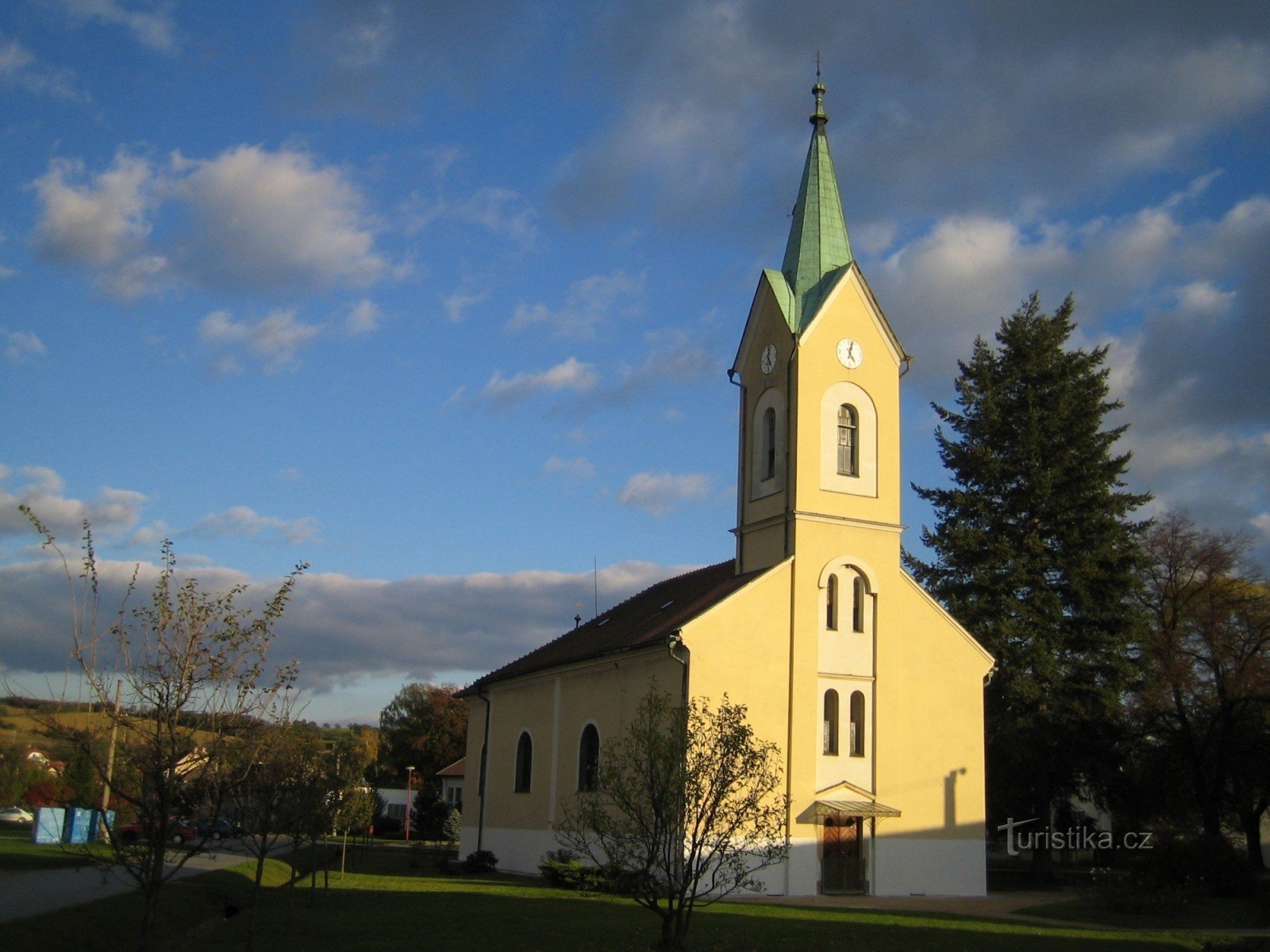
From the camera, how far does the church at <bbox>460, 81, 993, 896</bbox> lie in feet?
99.1

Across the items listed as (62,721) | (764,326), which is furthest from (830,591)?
(62,721)

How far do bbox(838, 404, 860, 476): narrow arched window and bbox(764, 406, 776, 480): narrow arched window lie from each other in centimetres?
191

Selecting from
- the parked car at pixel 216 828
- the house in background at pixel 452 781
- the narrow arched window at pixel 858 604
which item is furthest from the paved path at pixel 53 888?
the house in background at pixel 452 781

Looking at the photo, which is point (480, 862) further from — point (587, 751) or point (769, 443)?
point (769, 443)

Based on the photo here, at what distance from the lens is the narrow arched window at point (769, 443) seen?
111 ft

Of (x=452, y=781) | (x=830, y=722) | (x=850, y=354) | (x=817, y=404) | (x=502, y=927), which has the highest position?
(x=850, y=354)

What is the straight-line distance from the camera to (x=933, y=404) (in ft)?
152

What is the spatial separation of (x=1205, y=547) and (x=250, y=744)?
141ft

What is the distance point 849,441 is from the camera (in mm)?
33656

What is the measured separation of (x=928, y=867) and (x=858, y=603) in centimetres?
743

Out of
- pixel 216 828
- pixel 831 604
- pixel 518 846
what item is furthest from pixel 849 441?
pixel 216 828

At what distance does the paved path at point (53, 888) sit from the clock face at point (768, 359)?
2002cm

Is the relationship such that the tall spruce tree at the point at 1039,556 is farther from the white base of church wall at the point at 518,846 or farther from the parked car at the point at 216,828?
the parked car at the point at 216,828

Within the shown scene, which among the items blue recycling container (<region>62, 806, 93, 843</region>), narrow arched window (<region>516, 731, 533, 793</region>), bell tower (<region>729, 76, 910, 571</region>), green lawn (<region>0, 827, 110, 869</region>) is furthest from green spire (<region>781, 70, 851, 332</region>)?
blue recycling container (<region>62, 806, 93, 843</region>)
